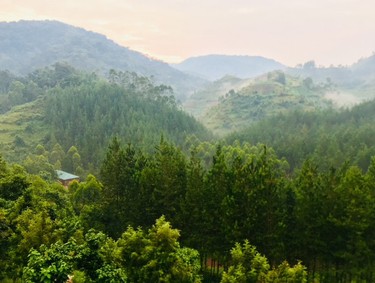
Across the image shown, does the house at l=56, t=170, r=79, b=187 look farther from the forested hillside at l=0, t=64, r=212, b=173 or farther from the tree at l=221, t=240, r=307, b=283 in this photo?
the tree at l=221, t=240, r=307, b=283

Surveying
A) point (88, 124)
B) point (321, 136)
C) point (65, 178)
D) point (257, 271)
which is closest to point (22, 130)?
point (88, 124)

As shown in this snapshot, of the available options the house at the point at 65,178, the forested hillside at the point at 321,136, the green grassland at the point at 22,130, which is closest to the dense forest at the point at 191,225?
the house at the point at 65,178

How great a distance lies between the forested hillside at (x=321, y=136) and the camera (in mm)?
84750

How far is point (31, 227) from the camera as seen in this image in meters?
28.8

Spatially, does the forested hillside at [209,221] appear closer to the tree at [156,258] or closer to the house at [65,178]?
the tree at [156,258]

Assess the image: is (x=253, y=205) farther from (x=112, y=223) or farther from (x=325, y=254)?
(x=112, y=223)

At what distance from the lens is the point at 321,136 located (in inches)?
4149

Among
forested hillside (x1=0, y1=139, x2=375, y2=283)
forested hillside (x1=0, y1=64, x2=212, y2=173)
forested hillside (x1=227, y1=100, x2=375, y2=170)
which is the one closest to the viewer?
forested hillside (x1=0, y1=139, x2=375, y2=283)

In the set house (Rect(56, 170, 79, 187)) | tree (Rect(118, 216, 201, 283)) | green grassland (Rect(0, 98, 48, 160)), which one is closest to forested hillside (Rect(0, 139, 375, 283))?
tree (Rect(118, 216, 201, 283))

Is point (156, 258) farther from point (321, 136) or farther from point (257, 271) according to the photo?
point (321, 136)

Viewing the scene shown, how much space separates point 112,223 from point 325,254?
2239cm

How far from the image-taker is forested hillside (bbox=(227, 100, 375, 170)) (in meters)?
84.8

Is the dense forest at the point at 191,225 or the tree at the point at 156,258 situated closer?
the dense forest at the point at 191,225

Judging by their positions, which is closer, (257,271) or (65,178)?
(257,271)
